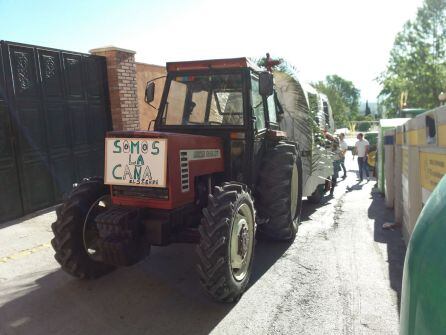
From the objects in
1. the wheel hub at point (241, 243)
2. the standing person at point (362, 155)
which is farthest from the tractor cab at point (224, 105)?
the standing person at point (362, 155)

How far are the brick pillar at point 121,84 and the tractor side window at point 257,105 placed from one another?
4.27 meters

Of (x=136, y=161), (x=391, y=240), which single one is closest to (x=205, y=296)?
(x=136, y=161)

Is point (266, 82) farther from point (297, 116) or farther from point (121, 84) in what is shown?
point (121, 84)

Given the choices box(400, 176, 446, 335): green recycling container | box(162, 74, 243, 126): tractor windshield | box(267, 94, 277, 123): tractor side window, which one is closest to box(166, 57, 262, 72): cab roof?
box(162, 74, 243, 126): tractor windshield

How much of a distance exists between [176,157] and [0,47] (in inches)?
168

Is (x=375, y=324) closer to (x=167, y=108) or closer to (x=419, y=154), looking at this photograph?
(x=419, y=154)

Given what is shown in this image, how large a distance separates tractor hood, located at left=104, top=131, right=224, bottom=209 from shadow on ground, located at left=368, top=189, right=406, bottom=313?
2.34 m

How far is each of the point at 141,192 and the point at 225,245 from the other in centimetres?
102

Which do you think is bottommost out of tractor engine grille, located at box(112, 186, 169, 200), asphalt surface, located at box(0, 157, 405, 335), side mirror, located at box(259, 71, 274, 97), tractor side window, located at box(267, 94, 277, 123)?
asphalt surface, located at box(0, 157, 405, 335)

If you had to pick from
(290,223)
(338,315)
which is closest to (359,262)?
(290,223)

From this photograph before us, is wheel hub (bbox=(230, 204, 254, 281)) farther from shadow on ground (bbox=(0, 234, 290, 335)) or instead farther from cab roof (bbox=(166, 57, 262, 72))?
cab roof (bbox=(166, 57, 262, 72))

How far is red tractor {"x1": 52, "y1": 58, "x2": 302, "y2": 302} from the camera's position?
3.58 m

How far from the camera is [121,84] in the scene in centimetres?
853

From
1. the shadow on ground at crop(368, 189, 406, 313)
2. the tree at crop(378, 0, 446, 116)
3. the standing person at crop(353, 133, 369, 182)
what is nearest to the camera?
the shadow on ground at crop(368, 189, 406, 313)
